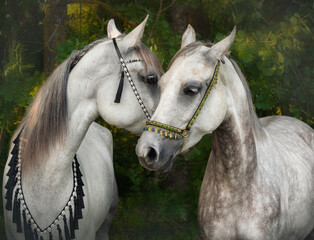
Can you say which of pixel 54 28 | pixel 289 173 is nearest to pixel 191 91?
pixel 289 173

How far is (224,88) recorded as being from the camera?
2812 mm

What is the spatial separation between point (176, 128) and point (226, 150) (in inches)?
18.2

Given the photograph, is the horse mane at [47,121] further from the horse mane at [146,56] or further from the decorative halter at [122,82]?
the decorative halter at [122,82]

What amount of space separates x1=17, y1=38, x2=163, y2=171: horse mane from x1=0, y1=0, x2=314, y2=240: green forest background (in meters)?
1.60

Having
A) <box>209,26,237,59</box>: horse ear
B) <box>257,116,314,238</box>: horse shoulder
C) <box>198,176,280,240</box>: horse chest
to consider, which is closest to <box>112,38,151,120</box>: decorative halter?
<box>209,26,237,59</box>: horse ear

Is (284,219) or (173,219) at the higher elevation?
(284,219)

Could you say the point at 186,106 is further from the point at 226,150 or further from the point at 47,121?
the point at 47,121

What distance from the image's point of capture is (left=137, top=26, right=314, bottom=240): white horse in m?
2.65

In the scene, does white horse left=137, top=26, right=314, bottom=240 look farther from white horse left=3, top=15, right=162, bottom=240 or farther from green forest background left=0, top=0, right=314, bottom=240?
green forest background left=0, top=0, right=314, bottom=240

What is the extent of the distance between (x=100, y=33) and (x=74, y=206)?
2968 millimetres

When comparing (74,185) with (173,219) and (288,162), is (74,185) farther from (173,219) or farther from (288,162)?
(173,219)

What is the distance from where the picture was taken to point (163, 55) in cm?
504

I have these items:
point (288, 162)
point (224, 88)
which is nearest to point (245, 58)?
point (288, 162)

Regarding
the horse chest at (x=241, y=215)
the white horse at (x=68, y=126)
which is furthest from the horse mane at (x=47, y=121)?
the horse chest at (x=241, y=215)
